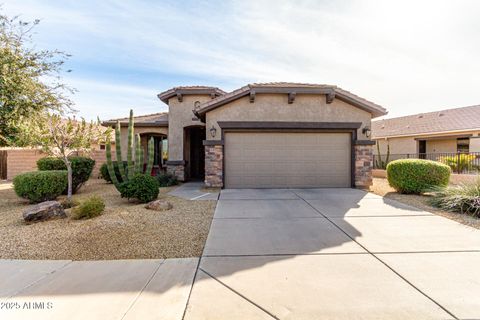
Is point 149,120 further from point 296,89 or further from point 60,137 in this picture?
point 296,89

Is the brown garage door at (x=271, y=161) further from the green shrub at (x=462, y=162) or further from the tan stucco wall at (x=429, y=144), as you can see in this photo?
the tan stucco wall at (x=429, y=144)

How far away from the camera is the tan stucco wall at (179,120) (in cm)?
1284

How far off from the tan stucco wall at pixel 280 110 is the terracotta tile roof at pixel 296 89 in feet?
0.96

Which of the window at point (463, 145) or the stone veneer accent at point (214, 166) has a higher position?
the window at point (463, 145)

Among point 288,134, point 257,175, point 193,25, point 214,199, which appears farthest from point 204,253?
point 193,25

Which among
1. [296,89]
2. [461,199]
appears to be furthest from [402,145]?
[461,199]

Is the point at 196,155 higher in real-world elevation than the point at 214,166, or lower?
higher

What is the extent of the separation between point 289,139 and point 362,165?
3.44 metres

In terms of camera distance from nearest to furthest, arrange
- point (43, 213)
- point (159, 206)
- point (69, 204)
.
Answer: point (43, 213) < point (159, 206) < point (69, 204)

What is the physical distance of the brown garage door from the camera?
1008 cm

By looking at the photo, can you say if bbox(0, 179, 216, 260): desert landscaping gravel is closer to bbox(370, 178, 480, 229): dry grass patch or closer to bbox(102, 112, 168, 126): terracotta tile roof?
bbox(370, 178, 480, 229): dry grass patch

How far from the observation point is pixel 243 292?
2826 mm

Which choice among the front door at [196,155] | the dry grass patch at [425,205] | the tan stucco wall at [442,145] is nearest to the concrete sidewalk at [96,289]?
the dry grass patch at [425,205]

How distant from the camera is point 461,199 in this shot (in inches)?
254
